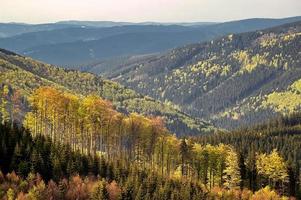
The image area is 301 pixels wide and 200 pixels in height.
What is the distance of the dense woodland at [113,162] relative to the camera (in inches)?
4870

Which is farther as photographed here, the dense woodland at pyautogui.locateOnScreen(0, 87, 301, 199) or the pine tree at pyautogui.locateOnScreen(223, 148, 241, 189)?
the pine tree at pyautogui.locateOnScreen(223, 148, 241, 189)

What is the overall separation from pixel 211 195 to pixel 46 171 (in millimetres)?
41608

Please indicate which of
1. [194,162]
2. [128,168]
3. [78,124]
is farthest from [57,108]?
[194,162]

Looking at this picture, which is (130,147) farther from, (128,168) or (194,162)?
(128,168)

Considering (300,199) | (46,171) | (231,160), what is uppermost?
(46,171)

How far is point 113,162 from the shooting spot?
154750 millimetres

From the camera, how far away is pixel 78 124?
17112 centimetres

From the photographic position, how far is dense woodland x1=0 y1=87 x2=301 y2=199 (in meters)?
124

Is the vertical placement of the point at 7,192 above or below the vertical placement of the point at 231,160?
above

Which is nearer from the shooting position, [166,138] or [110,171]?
[110,171]

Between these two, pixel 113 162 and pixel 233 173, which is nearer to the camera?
pixel 113 162

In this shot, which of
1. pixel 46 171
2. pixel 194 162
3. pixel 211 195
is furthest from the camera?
pixel 194 162

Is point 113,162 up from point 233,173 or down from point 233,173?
up

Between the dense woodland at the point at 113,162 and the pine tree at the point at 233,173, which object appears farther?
the pine tree at the point at 233,173
